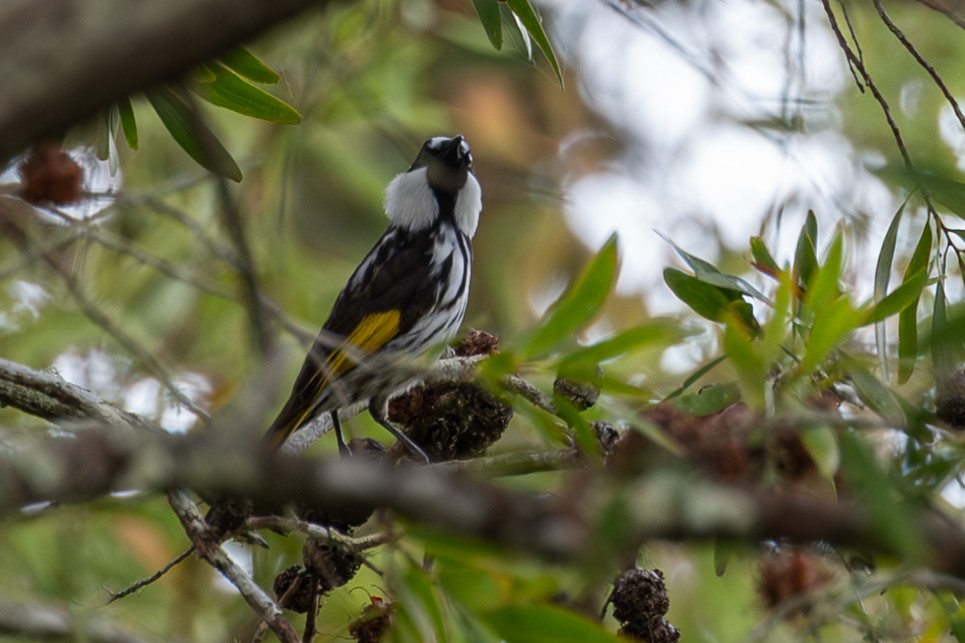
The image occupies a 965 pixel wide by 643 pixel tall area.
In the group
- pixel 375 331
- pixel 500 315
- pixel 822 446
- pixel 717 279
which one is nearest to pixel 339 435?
pixel 375 331

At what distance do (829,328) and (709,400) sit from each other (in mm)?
292

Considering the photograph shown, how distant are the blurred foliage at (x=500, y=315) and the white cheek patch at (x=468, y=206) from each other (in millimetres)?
120

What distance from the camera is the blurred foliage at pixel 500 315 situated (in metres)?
1.29

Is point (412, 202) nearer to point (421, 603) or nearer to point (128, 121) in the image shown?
point (128, 121)

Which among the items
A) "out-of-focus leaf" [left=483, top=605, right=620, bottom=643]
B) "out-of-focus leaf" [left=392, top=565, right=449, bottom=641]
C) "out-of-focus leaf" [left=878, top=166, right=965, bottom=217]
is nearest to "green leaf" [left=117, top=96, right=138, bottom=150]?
"out-of-focus leaf" [left=392, top=565, right=449, bottom=641]

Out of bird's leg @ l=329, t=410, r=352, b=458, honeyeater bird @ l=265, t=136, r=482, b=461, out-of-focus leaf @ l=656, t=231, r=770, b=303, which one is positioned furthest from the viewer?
honeyeater bird @ l=265, t=136, r=482, b=461

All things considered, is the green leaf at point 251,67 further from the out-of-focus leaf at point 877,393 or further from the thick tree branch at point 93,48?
the thick tree branch at point 93,48

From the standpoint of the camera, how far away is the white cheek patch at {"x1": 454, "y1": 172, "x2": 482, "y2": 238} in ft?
10.8

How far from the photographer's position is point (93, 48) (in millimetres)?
771

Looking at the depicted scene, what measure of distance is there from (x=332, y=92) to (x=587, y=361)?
3.15 meters

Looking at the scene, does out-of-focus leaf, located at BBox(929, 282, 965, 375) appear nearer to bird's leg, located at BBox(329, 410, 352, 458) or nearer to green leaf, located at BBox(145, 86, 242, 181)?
green leaf, located at BBox(145, 86, 242, 181)

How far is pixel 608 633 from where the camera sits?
3.89 ft

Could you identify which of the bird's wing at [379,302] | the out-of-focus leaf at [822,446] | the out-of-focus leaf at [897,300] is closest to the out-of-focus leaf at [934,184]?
the out-of-focus leaf at [897,300]

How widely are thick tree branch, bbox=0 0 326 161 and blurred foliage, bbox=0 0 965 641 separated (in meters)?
0.09
